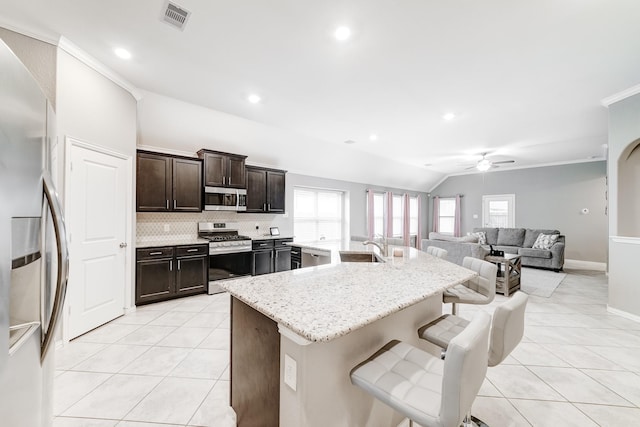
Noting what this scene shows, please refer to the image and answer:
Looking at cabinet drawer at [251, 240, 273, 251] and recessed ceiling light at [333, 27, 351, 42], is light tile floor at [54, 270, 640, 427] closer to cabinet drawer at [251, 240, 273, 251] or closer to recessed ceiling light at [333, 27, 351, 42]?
cabinet drawer at [251, 240, 273, 251]

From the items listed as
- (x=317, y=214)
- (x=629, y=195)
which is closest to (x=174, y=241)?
(x=317, y=214)

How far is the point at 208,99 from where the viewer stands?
3.48 m

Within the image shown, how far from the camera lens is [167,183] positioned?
394 centimetres

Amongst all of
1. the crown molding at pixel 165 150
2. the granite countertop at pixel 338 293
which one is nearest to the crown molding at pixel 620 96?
the granite countertop at pixel 338 293

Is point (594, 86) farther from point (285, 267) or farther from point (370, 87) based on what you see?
point (285, 267)

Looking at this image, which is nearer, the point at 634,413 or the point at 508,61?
the point at 634,413

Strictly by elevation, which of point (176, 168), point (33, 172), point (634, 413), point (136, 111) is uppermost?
point (136, 111)

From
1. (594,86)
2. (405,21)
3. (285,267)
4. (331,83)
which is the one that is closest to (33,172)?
(405,21)

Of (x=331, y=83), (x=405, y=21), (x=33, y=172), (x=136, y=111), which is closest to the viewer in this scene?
(x=33, y=172)

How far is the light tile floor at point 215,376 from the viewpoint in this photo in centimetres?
172

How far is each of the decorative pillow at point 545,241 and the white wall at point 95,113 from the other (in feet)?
28.0

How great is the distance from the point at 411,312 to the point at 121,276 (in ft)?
11.2

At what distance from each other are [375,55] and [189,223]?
392 cm

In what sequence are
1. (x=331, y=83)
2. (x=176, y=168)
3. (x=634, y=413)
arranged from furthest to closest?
(x=176, y=168) → (x=331, y=83) → (x=634, y=413)
